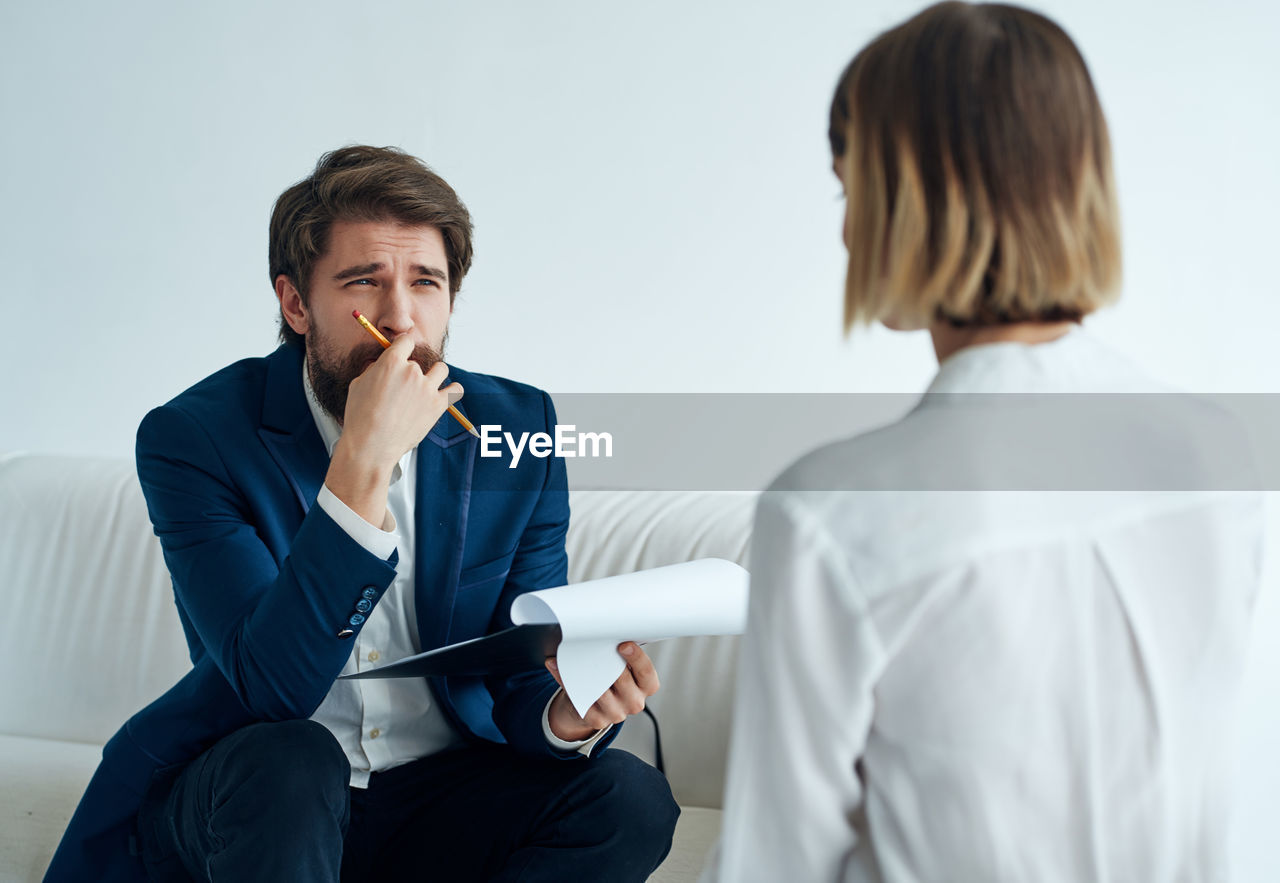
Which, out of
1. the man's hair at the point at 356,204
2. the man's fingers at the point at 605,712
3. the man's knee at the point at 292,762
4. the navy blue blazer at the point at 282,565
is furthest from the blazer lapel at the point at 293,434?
the man's fingers at the point at 605,712

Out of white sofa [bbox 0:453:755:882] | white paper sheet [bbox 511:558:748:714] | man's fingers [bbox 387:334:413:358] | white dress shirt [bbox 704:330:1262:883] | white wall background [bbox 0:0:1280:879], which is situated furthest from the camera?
white wall background [bbox 0:0:1280:879]

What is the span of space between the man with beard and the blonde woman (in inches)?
18.7

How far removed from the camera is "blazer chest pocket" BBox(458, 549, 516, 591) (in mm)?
1345

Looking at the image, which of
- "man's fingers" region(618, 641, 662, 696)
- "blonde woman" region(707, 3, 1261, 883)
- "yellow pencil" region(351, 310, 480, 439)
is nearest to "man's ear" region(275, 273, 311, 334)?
"yellow pencil" region(351, 310, 480, 439)

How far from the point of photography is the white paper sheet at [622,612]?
92 cm

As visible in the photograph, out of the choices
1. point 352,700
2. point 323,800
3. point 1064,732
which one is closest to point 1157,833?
point 1064,732

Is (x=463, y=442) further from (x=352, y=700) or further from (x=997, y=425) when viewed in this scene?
(x=997, y=425)

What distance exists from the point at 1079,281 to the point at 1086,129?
9cm

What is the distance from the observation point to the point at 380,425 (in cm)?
116

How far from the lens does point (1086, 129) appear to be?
0.61 metres

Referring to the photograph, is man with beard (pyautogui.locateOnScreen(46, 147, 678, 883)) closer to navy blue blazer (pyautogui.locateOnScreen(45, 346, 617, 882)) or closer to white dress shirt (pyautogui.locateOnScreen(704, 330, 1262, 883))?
navy blue blazer (pyautogui.locateOnScreen(45, 346, 617, 882))

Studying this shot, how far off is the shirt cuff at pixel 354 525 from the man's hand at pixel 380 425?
0.02 meters

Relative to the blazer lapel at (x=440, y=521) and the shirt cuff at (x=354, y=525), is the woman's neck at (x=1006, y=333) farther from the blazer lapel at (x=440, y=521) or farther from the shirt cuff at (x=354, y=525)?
the blazer lapel at (x=440, y=521)

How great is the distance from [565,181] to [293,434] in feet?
3.50
